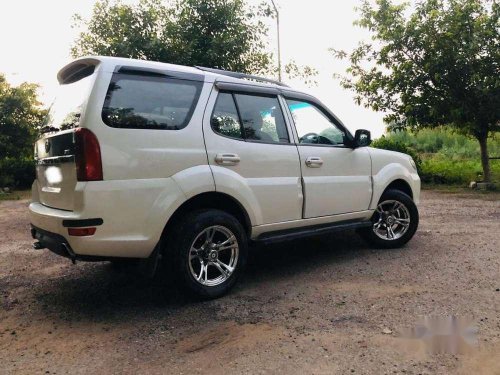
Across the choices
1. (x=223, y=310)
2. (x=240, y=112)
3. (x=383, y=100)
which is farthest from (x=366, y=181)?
(x=383, y=100)

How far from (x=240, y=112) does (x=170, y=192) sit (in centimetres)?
108

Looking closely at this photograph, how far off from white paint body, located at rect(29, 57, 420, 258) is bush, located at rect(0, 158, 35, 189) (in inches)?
462

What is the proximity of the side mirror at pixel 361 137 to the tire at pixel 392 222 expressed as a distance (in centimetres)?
77

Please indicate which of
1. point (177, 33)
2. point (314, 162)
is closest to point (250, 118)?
point (314, 162)

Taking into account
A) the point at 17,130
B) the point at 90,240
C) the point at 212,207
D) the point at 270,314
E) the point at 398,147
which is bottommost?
the point at 270,314

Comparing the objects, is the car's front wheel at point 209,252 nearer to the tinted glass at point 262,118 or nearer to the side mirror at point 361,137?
the tinted glass at point 262,118

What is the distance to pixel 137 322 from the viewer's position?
3234mm

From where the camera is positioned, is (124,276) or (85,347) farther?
(124,276)

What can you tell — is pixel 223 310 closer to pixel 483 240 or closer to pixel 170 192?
pixel 170 192

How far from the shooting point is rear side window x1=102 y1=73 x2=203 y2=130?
10.5 ft

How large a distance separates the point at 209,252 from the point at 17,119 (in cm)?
1283

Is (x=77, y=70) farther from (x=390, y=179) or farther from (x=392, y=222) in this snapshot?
(x=392, y=222)

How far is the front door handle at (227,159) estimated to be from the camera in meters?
3.62

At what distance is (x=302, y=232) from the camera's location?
14.0 feet
